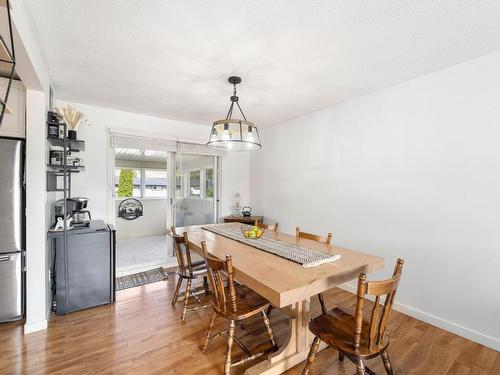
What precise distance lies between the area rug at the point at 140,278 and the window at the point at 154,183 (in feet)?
11.1

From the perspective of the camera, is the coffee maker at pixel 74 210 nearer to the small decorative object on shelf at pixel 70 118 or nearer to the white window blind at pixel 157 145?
the small decorative object on shelf at pixel 70 118

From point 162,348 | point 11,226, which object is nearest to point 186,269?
point 162,348

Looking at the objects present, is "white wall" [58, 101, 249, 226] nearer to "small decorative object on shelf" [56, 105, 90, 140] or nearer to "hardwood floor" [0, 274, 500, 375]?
"small decorative object on shelf" [56, 105, 90, 140]

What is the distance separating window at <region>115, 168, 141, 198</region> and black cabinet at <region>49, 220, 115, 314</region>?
390cm

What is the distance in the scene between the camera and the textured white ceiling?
1.52m

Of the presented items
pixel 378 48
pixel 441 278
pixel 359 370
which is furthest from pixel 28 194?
pixel 441 278

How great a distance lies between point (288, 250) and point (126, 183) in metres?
5.62

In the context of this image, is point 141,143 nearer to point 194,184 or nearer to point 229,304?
point 194,184

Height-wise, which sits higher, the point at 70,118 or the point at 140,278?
the point at 70,118

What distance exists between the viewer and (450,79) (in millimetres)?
2197

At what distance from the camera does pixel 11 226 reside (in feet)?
6.98

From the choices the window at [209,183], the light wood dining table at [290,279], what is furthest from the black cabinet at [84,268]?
the window at [209,183]

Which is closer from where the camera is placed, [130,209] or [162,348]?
[162,348]

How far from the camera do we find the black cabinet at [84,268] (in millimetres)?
2402
